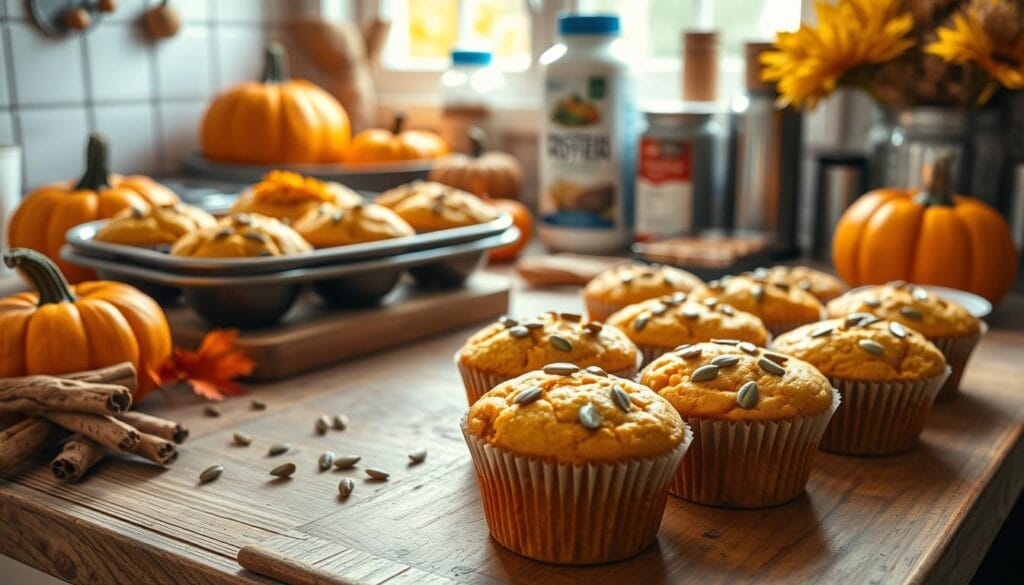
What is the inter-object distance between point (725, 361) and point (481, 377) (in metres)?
0.24

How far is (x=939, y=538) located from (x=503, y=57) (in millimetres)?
1701

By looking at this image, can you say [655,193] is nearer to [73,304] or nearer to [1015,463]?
[1015,463]

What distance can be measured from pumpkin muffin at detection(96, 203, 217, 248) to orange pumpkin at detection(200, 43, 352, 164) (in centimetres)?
58

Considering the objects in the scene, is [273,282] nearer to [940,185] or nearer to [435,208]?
[435,208]

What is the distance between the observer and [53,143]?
1.88 meters

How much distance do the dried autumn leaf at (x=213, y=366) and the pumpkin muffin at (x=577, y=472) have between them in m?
0.45

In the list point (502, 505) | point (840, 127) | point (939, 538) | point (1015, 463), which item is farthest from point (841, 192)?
point (502, 505)

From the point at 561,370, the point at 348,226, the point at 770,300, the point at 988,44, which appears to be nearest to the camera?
the point at 561,370

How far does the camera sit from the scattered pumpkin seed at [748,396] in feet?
2.86

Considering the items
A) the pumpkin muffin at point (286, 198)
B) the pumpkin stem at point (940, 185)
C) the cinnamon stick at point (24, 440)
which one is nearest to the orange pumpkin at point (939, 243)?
the pumpkin stem at point (940, 185)

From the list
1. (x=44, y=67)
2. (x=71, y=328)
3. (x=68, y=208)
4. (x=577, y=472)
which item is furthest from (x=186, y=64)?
(x=577, y=472)

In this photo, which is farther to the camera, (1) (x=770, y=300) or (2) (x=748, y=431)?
(1) (x=770, y=300)

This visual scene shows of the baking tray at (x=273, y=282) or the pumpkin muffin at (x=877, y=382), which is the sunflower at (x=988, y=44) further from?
the baking tray at (x=273, y=282)

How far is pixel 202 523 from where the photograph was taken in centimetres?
85
